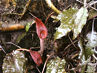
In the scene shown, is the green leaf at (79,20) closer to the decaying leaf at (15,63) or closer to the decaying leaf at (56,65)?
the decaying leaf at (56,65)

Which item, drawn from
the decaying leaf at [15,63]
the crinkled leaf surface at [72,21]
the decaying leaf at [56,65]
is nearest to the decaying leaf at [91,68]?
the decaying leaf at [56,65]

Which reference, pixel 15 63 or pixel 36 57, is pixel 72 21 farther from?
pixel 15 63

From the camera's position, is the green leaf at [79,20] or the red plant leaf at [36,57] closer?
the green leaf at [79,20]

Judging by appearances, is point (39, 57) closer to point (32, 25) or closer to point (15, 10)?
point (32, 25)

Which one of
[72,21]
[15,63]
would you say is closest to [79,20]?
[72,21]

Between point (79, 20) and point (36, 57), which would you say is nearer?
point (79, 20)

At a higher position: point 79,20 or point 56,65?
point 79,20

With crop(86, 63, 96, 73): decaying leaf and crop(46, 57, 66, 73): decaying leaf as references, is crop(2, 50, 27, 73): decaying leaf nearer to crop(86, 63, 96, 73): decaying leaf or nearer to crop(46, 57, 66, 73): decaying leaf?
crop(46, 57, 66, 73): decaying leaf

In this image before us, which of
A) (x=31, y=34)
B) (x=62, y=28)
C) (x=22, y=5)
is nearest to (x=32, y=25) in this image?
(x=31, y=34)
